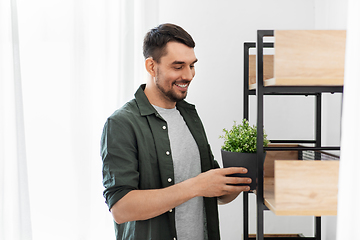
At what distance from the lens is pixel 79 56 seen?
5.88ft

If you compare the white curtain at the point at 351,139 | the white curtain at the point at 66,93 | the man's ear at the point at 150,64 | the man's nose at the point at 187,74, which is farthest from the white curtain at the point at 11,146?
the white curtain at the point at 351,139

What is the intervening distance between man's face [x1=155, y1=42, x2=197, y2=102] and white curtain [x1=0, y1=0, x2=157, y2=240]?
0.70 meters

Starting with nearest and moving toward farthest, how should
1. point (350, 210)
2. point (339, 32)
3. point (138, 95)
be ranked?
1. point (350, 210)
2. point (339, 32)
3. point (138, 95)

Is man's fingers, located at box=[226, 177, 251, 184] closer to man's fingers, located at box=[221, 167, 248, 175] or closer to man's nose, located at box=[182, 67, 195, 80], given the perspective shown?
man's fingers, located at box=[221, 167, 248, 175]

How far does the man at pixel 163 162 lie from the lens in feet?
3.35

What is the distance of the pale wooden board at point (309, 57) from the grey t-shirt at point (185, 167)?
49cm

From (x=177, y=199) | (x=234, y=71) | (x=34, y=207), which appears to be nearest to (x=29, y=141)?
(x=34, y=207)

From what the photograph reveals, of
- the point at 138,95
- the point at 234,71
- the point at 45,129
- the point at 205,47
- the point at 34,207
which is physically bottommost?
the point at 34,207

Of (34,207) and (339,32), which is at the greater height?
(339,32)

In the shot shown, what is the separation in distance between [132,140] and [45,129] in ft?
2.93

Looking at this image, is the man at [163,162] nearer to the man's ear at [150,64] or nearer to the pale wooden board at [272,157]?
the man's ear at [150,64]

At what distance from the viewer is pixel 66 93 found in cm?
178

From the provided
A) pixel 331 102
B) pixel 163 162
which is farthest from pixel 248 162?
pixel 331 102

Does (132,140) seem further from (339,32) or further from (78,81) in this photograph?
(78,81)
